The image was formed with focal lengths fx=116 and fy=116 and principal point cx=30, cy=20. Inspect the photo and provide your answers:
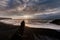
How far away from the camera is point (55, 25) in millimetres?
1382

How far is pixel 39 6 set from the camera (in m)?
1.42

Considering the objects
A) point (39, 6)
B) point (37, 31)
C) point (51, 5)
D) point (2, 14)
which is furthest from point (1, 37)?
point (51, 5)

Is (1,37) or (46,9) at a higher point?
(46,9)

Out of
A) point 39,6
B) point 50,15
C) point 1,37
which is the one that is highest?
point 39,6

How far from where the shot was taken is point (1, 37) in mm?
1397

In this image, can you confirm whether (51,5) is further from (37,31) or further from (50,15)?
(37,31)

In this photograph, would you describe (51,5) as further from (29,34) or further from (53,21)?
(29,34)

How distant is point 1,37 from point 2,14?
288 mm

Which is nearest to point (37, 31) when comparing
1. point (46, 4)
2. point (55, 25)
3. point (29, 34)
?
point (29, 34)

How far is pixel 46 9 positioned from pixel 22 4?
302 mm

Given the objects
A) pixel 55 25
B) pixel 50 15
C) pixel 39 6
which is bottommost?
pixel 55 25

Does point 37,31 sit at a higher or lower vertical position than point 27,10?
lower

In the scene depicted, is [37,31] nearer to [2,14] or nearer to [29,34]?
[29,34]

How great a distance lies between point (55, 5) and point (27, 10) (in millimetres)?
346
